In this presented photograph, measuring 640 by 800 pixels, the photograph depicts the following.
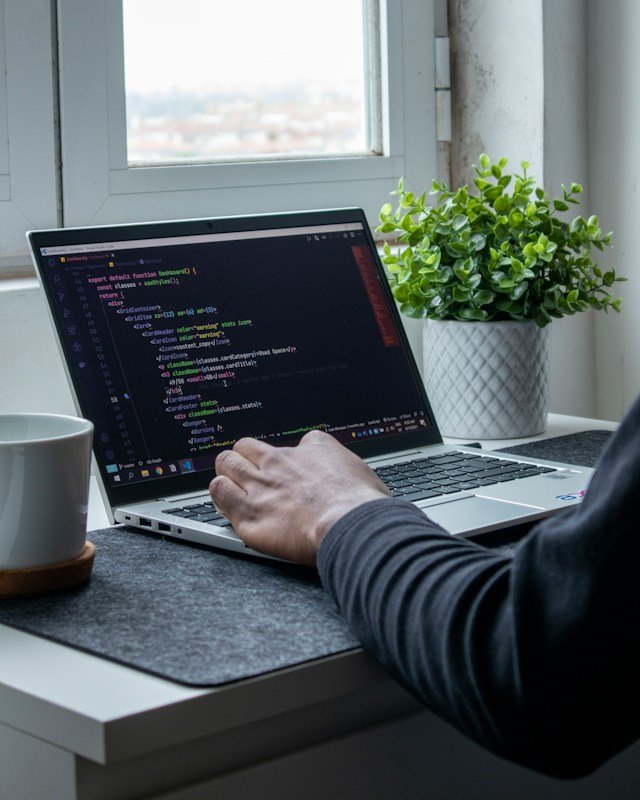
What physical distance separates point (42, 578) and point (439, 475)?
41 cm

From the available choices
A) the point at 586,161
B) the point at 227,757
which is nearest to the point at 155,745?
the point at 227,757

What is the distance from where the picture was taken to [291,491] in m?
0.88

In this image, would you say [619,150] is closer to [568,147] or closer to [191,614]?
[568,147]

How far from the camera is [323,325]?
1.21 meters

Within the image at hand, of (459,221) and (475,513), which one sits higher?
(459,221)

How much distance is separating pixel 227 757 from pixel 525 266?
2.52ft

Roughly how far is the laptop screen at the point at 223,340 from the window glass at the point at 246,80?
306 mm

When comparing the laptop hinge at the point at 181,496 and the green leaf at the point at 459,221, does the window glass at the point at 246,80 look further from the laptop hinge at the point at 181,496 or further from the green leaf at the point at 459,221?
the laptop hinge at the point at 181,496

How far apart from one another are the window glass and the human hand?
0.62 meters

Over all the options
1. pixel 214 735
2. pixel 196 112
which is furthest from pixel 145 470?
pixel 196 112

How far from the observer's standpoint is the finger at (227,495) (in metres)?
0.91

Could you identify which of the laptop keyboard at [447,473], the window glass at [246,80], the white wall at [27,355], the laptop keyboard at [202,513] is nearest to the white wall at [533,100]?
the window glass at [246,80]

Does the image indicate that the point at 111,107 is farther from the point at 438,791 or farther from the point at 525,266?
the point at 438,791

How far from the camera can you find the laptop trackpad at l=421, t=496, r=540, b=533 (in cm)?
92
